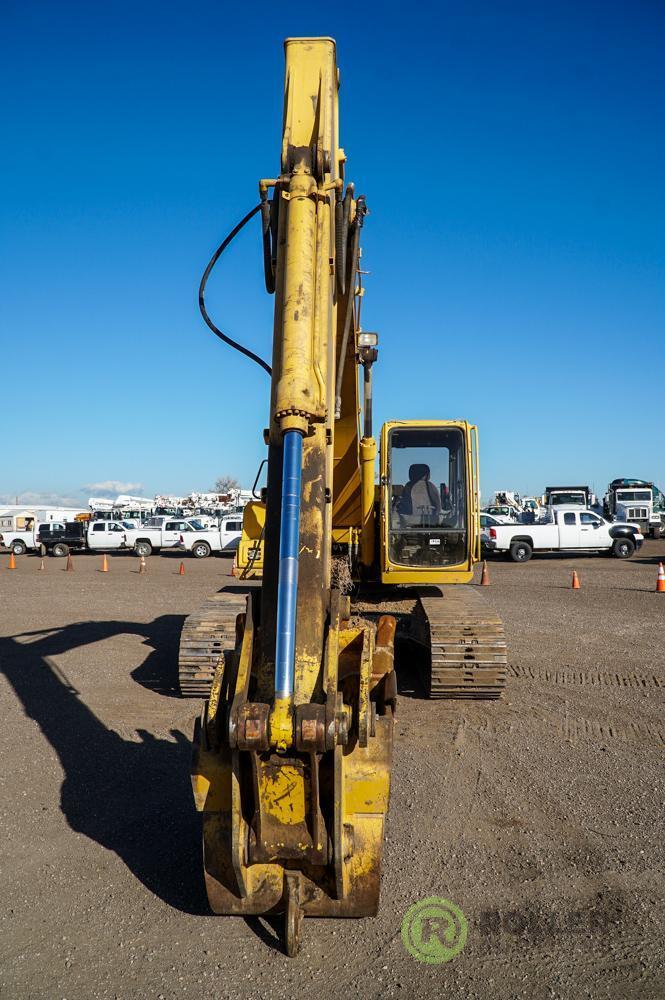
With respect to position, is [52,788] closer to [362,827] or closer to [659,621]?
[362,827]

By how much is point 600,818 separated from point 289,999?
272cm

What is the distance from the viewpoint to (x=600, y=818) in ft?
17.0

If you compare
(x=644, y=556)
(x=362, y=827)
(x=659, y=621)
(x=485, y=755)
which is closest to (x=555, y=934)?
(x=362, y=827)

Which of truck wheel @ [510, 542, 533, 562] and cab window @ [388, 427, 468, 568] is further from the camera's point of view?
truck wheel @ [510, 542, 533, 562]

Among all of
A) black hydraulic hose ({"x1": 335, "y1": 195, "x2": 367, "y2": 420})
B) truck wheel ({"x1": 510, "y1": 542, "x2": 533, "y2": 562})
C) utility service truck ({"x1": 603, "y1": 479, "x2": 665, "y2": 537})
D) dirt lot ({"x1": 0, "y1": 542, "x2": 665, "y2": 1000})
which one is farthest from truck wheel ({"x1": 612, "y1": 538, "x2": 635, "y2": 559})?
black hydraulic hose ({"x1": 335, "y1": 195, "x2": 367, "y2": 420})

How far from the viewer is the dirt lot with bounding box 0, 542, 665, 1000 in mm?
3520

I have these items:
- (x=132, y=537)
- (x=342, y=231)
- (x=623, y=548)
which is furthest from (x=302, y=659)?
(x=132, y=537)

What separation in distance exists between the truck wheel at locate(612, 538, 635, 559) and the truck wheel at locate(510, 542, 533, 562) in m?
3.26

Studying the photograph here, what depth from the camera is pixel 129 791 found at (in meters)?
5.67

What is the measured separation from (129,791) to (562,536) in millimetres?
24243

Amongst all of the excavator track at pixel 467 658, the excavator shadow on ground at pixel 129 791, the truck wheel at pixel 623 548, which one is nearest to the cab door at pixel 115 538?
the truck wheel at pixel 623 548

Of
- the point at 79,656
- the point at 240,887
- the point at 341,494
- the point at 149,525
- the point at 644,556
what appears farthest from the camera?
the point at 149,525

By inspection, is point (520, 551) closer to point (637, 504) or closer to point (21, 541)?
point (637, 504)

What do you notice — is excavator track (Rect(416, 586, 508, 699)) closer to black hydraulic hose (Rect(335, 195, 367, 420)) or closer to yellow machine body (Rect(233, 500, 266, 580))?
yellow machine body (Rect(233, 500, 266, 580))
